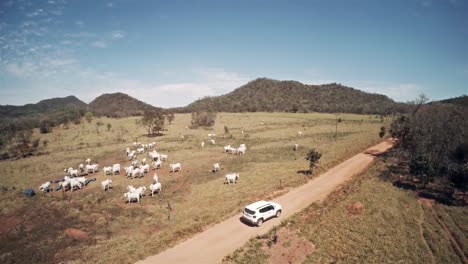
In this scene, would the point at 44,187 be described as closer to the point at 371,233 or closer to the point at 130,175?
the point at 130,175

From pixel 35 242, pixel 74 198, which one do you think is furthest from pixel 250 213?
pixel 74 198

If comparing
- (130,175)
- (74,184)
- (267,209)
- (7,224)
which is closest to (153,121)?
(130,175)

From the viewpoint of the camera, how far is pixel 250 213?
2439 centimetres

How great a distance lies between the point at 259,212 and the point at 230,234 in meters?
3.27

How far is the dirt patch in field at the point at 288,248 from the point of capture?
19.9m

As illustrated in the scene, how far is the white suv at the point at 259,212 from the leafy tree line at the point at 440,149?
2336 centimetres

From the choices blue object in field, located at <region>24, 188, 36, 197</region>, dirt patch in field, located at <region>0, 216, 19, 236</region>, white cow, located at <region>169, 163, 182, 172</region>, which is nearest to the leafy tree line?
white cow, located at <region>169, 163, 182, 172</region>

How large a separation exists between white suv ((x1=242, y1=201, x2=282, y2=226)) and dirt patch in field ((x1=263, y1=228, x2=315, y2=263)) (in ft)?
6.93

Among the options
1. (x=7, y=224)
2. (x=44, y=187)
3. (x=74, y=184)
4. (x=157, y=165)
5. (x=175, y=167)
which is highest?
(x=175, y=167)

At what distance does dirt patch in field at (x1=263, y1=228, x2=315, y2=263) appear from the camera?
19938 millimetres

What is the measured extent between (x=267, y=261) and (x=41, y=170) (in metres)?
46.1

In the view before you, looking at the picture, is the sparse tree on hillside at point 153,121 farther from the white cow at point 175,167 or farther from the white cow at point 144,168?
the white cow at point 175,167

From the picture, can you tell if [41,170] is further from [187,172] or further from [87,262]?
[87,262]

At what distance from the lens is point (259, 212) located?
2439 centimetres
